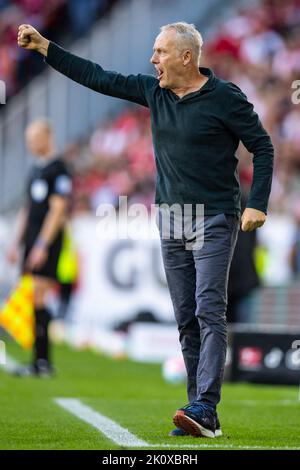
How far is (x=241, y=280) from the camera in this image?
11602 millimetres

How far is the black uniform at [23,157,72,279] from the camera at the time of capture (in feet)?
35.0

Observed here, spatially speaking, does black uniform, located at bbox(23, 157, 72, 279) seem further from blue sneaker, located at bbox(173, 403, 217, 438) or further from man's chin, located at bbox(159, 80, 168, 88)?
blue sneaker, located at bbox(173, 403, 217, 438)

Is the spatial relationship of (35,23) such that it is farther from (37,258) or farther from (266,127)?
(37,258)

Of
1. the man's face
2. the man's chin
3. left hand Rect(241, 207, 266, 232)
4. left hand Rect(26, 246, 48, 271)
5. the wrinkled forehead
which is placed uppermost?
the wrinkled forehead

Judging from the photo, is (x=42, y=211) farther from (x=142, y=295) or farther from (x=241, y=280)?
(x=142, y=295)

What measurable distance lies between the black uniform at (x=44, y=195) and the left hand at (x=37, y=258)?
5 cm

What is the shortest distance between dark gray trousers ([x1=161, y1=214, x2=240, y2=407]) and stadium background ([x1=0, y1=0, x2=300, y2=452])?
6.08 meters

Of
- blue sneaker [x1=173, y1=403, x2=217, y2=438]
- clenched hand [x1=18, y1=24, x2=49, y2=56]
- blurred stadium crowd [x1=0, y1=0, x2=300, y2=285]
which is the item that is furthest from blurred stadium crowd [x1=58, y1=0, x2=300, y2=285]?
blue sneaker [x1=173, y1=403, x2=217, y2=438]

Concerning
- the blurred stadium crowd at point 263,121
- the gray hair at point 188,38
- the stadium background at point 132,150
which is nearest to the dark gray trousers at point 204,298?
the gray hair at point 188,38

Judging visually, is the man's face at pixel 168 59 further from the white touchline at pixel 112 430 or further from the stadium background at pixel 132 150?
the stadium background at pixel 132 150

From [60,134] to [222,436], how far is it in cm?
1264

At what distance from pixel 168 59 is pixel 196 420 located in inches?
66.4

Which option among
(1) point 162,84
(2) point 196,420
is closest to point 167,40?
(1) point 162,84
